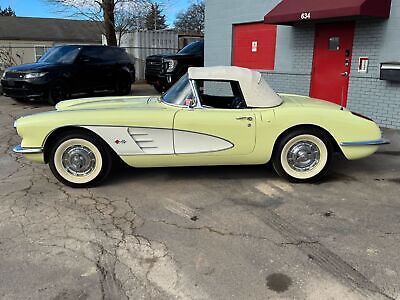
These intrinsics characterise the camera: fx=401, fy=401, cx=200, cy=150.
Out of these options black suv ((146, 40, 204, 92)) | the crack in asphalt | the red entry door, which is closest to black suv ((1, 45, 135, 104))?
black suv ((146, 40, 204, 92))

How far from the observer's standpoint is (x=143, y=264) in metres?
3.09

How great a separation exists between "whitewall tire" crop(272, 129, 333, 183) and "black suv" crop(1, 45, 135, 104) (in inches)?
331

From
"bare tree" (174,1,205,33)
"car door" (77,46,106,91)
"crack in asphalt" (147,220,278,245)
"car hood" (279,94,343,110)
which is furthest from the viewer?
"bare tree" (174,1,205,33)

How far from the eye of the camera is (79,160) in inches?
183

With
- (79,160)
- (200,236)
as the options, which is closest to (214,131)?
(200,236)

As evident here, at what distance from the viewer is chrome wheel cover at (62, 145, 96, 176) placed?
462cm

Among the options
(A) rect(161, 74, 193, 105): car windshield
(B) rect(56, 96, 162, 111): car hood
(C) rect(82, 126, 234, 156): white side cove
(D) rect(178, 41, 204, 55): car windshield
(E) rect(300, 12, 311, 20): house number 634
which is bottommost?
(C) rect(82, 126, 234, 156): white side cove

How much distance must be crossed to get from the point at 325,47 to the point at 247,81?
17.1ft

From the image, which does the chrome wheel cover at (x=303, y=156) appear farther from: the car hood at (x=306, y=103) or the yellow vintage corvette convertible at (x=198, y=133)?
the car hood at (x=306, y=103)

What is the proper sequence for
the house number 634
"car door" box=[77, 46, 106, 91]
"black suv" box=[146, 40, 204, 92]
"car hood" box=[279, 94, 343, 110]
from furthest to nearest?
1. "black suv" box=[146, 40, 204, 92]
2. "car door" box=[77, 46, 106, 91]
3. the house number 634
4. "car hood" box=[279, 94, 343, 110]

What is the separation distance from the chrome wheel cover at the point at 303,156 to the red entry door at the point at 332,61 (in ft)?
15.3

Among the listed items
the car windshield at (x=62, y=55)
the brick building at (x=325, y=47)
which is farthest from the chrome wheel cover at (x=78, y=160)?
the car windshield at (x=62, y=55)

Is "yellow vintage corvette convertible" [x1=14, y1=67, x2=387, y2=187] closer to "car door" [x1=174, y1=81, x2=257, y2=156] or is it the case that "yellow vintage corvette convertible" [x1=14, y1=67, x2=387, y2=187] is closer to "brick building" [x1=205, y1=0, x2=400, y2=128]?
"car door" [x1=174, y1=81, x2=257, y2=156]

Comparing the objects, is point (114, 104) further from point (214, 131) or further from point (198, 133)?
point (214, 131)
